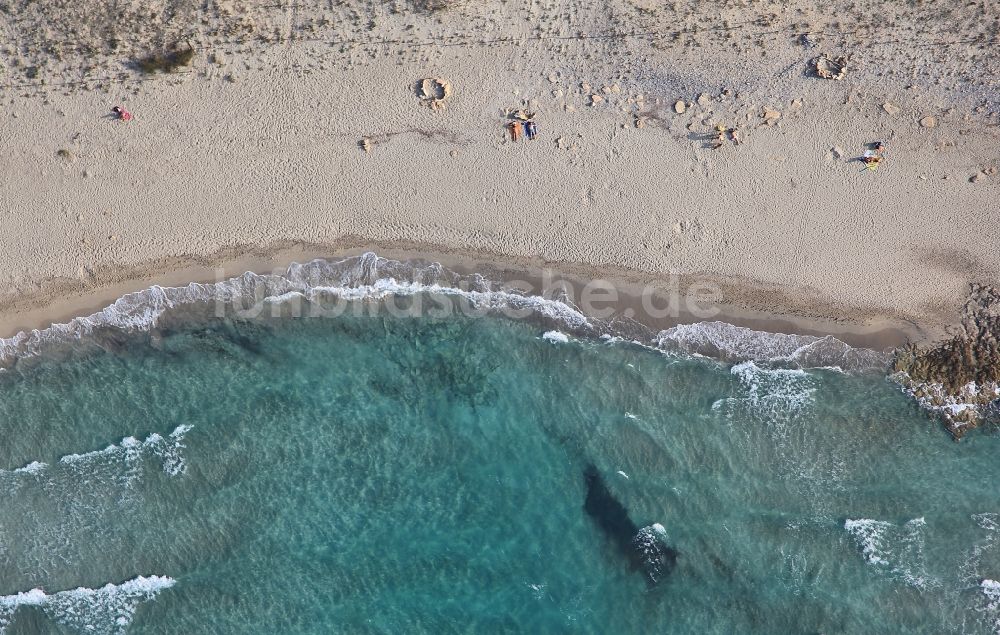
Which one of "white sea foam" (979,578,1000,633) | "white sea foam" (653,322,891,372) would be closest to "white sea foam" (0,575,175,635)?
"white sea foam" (653,322,891,372)

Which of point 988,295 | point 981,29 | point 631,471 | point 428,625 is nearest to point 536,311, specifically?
point 631,471

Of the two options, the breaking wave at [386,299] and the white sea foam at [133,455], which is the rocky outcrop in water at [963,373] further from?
the white sea foam at [133,455]

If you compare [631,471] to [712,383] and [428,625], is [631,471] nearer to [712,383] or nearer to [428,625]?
[712,383]

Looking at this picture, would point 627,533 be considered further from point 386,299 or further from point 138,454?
point 138,454

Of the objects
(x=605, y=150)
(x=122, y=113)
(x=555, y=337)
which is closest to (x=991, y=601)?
(x=555, y=337)

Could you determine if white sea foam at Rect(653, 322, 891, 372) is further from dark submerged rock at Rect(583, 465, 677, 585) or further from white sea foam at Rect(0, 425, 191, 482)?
white sea foam at Rect(0, 425, 191, 482)

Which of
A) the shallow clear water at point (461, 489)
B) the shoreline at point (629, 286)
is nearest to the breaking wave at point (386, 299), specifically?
the shoreline at point (629, 286)
